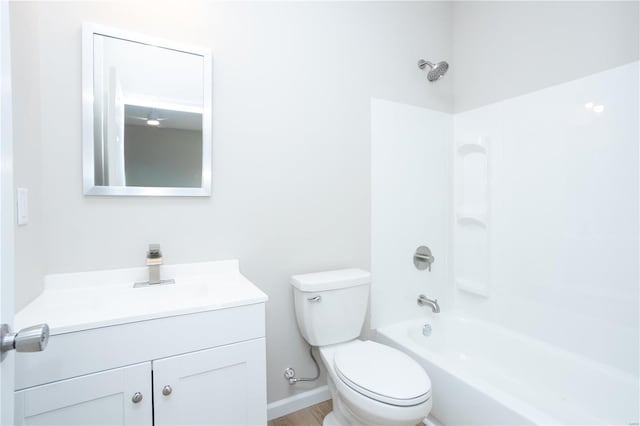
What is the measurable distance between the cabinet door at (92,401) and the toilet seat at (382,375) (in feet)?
2.45

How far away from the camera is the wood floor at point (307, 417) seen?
5.24 feet

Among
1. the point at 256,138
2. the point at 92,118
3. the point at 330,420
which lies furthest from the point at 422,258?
the point at 92,118

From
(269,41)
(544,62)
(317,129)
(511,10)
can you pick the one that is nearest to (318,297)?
(317,129)

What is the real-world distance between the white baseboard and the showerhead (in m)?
2.06

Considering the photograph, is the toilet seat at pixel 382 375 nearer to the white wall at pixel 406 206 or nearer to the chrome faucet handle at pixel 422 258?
the white wall at pixel 406 206

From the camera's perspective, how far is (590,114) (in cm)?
153

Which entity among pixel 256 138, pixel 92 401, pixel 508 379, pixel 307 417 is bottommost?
pixel 307 417

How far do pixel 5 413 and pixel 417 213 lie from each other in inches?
79.8

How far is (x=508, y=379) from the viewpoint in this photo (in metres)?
1.77

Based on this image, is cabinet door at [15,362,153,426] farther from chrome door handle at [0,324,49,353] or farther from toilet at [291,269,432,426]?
toilet at [291,269,432,426]

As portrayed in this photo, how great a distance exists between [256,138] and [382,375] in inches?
49.4

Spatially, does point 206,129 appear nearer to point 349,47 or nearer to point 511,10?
point 349,47

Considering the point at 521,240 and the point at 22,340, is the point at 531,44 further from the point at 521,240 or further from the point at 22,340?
the point at 22,340

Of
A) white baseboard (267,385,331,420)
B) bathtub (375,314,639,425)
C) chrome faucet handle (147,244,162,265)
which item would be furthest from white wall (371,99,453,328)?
chrome faucet handle (147,244,162,265)
